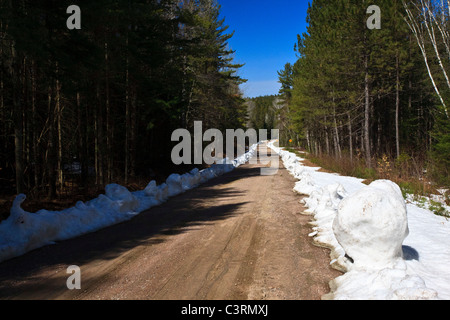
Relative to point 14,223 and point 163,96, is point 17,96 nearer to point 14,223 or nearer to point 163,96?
point 14,223

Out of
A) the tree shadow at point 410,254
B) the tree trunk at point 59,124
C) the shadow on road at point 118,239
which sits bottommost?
the shadow on road at point 118,239

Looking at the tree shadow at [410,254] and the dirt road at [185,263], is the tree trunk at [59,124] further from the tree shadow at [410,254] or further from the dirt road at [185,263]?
the tree shadow at [410,254]

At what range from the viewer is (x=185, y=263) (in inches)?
177

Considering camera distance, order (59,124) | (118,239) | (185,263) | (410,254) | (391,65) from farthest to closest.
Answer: (391,65)
(59,124)
(118,239)
(185,263)
(410,254)

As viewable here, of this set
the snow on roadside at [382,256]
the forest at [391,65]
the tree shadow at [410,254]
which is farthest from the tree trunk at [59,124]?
the forest at [391,65]

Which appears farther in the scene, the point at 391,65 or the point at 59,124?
the point at 391,65

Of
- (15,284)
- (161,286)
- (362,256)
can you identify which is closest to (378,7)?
(362,256)

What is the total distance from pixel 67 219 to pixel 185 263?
346 centimetres

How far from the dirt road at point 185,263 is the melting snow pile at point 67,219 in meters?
0.28

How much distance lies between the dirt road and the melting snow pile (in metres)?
0.28

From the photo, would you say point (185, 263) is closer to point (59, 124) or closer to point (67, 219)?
point (67, 219)

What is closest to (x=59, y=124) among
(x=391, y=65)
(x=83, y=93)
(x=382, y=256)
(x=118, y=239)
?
(x=83, y=93)

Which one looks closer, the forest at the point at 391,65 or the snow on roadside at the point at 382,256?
the snow on roadside at the point at 382,256

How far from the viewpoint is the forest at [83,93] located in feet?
24.8
